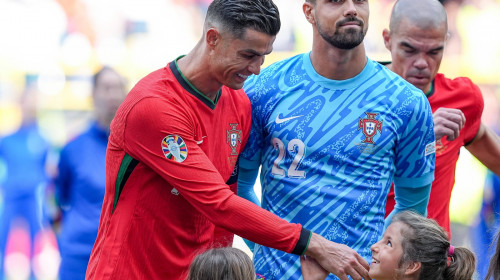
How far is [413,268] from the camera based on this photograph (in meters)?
3.33

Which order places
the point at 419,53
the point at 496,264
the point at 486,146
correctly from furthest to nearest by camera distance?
the point at 486,146 < the point at 419,53 < the point at 496,264

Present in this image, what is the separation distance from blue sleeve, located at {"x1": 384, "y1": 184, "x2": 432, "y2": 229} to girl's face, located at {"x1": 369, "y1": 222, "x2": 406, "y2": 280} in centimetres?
20

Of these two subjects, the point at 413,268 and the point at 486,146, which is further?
the point at 486,146

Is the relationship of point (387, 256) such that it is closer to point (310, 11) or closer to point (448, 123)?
point (448, 123)

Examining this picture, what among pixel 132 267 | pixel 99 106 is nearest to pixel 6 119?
pixel 99 106

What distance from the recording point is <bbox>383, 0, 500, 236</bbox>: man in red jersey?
161 inches

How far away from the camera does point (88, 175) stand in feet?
17.2

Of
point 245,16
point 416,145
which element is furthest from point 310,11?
point 416,145

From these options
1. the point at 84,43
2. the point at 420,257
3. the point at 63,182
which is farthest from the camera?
the point at 84,43

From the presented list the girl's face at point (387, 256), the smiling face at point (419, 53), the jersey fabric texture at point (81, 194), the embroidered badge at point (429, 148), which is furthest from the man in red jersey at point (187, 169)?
the jersey fabric texture at point (81, 194)

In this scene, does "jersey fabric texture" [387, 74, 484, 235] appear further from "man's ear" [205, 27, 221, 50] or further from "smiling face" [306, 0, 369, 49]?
"man's ear" [205, 27, 221, 50]

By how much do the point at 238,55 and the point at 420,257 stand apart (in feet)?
3.82

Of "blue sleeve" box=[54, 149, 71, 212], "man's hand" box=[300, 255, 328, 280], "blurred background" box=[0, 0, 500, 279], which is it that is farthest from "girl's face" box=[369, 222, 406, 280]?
"blurred background" box=[0, 0, 500, 279]

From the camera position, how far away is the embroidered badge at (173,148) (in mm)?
3070
